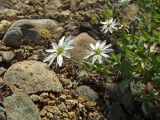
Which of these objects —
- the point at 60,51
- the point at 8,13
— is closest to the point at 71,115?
the point at 60,51

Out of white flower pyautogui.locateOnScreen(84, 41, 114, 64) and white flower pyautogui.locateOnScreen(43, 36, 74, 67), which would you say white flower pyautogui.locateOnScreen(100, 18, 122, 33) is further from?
white flower pyautogui.locateOnScreen(43, 36, 74, 67)

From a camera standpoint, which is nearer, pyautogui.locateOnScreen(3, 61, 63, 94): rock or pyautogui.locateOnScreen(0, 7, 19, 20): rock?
pyautogui.locateOnScreen(3, 61, 63, 94): rock

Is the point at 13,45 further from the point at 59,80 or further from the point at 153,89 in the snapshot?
the point at 153,89

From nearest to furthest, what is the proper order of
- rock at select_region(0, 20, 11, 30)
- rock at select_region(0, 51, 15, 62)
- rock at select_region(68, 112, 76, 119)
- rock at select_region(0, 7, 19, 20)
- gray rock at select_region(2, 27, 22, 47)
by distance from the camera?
rock at select_region(68, 112, 76, 119) → rock at select_region(0, 51, 15, 62) → gray rock at select_region(2, 27, 22, 47) → rock at select_region(0, 20, 11, 30) → rock at select_region(0, 7, 19, 20)

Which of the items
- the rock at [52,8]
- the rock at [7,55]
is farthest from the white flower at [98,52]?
the rock at [52,8]

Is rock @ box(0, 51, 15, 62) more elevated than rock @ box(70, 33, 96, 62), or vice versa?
rock @ box(70, 33, 96, 62)

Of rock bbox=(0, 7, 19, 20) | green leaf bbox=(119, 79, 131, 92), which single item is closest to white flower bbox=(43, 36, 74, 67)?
green leaf bbox=(119, 79, 131, 92)
